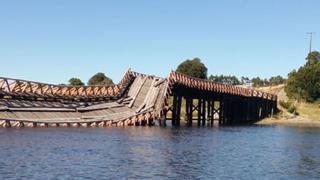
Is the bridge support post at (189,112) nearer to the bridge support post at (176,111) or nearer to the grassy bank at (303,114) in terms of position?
the bridge support post at (176,111)

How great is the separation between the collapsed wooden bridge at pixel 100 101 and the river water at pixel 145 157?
13.2m

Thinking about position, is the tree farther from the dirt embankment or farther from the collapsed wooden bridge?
the collapsed wooden bridge

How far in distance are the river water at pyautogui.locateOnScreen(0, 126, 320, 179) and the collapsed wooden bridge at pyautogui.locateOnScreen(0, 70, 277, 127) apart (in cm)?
1320

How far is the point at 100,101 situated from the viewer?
115 meters

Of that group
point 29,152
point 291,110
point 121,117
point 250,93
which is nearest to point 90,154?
point 29,152

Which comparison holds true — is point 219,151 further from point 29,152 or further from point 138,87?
point 138,87

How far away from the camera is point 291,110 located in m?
162

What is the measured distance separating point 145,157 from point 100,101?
193 ft

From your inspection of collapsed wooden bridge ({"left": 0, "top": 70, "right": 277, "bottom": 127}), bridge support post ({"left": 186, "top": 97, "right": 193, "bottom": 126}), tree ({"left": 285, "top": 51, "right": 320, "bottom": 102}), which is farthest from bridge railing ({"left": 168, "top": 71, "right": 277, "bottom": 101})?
tree ({"left": 285, "top": 51, "right": 320, "bottom": 102})

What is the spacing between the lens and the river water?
154 feet

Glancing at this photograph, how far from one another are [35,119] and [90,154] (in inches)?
1487

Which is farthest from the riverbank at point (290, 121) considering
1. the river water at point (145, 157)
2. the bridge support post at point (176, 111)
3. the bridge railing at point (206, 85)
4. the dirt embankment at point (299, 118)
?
the river water at point (145, 157)

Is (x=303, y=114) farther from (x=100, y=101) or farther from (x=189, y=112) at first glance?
(x=100, y=101)

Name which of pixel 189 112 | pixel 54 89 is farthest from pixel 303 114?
pixel 54 89
